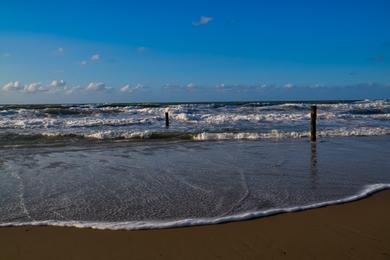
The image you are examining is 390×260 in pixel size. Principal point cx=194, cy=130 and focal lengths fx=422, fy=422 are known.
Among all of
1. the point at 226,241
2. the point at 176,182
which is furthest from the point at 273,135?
the point at 226,241

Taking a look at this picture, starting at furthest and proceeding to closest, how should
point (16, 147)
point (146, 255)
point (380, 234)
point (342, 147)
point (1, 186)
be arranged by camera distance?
1. point (16, 147)
2. point (342, 147)
3. point (1, 186)
4. point (380, 234)
5. point (146, 255)

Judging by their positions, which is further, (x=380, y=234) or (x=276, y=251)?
(x=380, y=234)

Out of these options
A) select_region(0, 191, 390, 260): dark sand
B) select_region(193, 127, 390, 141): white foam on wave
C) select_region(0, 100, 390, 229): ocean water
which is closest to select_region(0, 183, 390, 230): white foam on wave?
select_region(0, 100, 390, 229): ocean water

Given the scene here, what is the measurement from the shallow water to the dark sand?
362 mm

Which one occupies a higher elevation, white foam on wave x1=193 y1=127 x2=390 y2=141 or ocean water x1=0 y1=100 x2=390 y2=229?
ocean water x1=0 y1=100 x2=390 y2=229

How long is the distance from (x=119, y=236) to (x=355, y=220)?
10.2 feet

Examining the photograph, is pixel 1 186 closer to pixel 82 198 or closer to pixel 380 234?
pixel 82 198

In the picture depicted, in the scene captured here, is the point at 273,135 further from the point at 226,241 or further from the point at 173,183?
the point at 226,241

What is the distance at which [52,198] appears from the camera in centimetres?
715

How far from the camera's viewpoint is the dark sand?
4484mm

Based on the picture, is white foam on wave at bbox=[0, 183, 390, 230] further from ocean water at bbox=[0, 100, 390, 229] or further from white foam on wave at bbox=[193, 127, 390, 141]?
white foam on wave at bbox=[193, 127, 390, 141]

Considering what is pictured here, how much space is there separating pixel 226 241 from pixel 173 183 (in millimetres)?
3619

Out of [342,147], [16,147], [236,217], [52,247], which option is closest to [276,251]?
[236,217]

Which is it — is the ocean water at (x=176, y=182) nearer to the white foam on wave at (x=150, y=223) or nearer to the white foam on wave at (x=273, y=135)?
the white foam on wave at (x=150, y=223)
